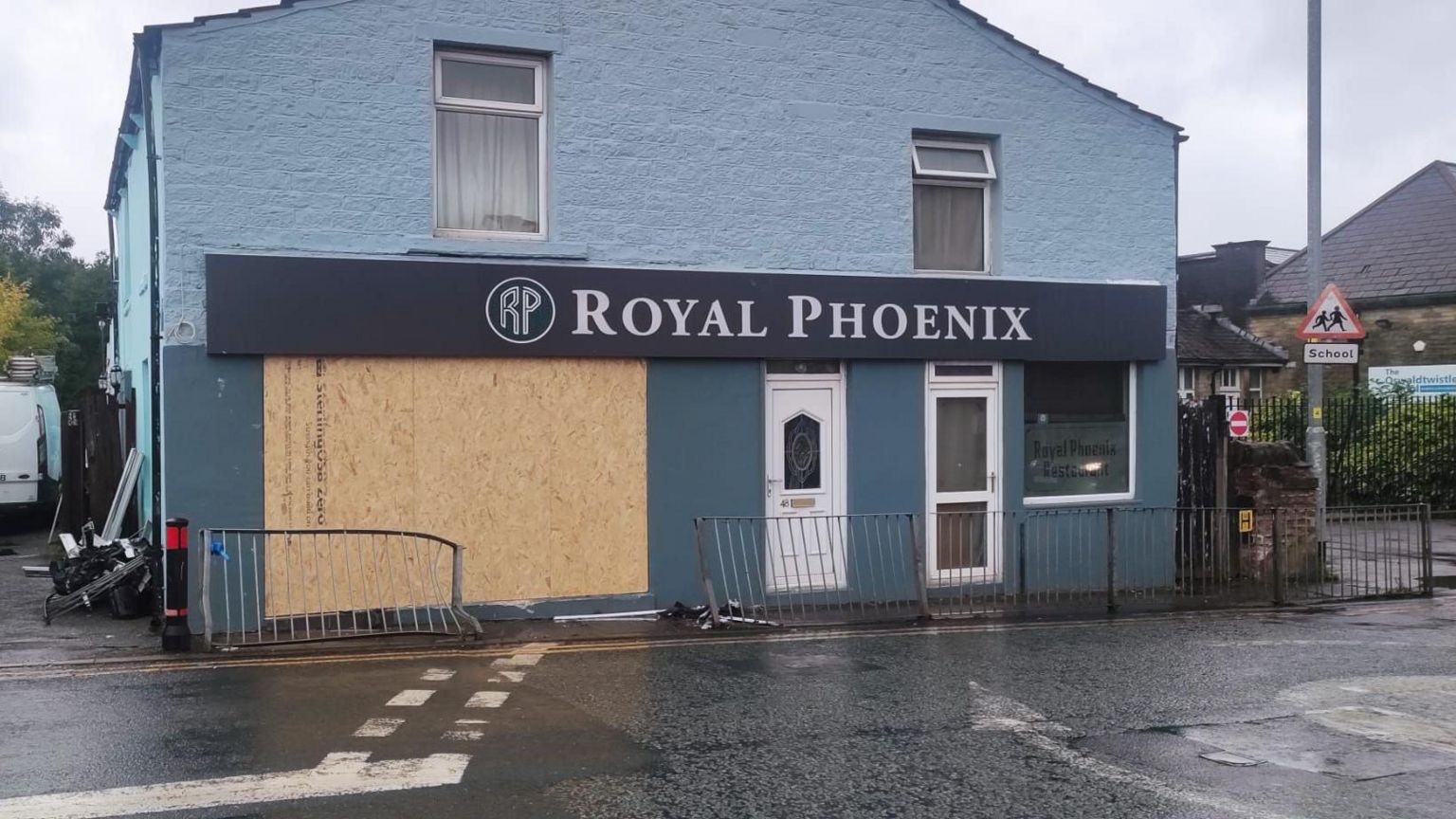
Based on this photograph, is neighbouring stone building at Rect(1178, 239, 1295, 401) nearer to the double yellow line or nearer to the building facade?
the building facade

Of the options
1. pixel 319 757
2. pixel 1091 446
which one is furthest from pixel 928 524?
pixel 319 757

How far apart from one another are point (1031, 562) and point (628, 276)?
529 centimetres

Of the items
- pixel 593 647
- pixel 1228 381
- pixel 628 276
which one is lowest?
pixel 593 647

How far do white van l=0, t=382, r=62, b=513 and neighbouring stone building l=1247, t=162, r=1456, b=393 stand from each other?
28.4m

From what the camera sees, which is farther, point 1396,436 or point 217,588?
point 1396,436

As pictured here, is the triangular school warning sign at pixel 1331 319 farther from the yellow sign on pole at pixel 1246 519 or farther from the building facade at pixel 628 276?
the yellow sign on pole at pixel 1246 519

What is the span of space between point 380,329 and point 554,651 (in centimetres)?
327

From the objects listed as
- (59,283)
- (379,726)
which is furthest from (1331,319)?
(59,283)

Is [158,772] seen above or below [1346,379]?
below

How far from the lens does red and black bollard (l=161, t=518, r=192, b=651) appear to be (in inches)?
388

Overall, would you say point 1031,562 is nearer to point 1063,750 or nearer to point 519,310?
point 519,310

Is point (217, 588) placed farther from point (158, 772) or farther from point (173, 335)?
point (158, 772)

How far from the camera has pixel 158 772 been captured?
253 inches

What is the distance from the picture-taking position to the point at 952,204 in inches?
551
